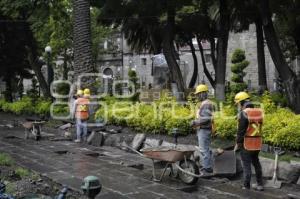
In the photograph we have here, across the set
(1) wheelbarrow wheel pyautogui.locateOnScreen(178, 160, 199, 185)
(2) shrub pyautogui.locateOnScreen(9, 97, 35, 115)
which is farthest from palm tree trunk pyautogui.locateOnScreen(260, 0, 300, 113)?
(2) shrub pyautogui.locateOnScreen(9, 97, 35, 115)

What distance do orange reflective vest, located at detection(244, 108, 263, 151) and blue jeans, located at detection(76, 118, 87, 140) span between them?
302 inches

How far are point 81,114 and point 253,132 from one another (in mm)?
7837

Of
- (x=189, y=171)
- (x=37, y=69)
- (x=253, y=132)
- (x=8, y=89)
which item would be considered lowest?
(x=189, y=171)

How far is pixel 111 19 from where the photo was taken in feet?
78.5

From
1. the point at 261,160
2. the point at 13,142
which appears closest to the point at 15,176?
the point at 261,160

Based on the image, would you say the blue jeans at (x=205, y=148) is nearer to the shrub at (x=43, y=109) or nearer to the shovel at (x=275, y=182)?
the shovel at (x=275, y=182)

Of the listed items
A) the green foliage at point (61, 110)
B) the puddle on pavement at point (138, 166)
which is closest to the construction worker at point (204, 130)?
the puddle on pavement at point (138, 166)

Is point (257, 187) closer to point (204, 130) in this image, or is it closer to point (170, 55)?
point (204, 130)

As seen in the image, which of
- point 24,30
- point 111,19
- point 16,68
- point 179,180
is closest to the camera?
point 179,180

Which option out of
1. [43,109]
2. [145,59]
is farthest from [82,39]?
[145,59]

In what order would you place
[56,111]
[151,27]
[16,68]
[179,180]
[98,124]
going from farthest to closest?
[16,68]
[151,27]
[56,111]
[98,124]
[179,180]

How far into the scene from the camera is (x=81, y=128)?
16.0 meters

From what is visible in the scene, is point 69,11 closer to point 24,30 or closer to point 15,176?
point 24,30

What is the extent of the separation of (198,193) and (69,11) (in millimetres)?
26651
